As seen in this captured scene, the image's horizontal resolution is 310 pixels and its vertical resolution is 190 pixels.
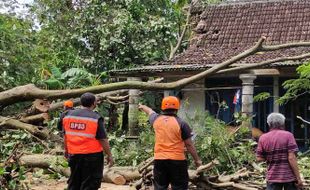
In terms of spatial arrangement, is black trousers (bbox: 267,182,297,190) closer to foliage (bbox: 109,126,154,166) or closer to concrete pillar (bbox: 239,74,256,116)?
foliage (bbox: 109,126,154,166)

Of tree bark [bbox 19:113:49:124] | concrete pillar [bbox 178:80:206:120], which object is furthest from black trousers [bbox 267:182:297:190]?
concrete pillar [bbox 178:80:206:120]

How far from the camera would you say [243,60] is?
47.0ft

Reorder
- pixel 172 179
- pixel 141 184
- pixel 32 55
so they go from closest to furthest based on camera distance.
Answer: pixel 172 179, pixel 141 184, pixel 32 55

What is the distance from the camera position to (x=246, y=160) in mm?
9930

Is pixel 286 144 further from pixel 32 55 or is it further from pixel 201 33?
pixel 201 33

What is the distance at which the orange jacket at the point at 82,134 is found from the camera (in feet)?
19.6

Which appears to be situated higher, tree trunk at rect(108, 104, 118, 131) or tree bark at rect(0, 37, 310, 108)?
tree bark at rect(0, 37, 310, 108)

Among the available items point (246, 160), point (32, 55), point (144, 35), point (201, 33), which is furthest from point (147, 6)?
point (246, 160)

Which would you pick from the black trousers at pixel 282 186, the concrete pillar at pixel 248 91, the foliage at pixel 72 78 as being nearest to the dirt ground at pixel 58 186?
the black trousers at pixel 282 186

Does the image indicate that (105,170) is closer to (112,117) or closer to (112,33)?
(112,33)

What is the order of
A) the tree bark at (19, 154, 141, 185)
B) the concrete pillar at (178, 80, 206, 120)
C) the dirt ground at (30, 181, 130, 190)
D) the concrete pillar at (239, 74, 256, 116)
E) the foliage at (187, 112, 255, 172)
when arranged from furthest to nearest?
the concrete pillar at (178, 80, 206, 120)
the concrete pillar at (239, 74, 256, 116)
the foliage at (187, 112, 255, 172)
the tree bark at (19, 154, 141, 185)
the dirt ground at (30, 181, 130, 190)

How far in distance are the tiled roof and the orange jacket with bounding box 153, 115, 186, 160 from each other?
8409 millimetres

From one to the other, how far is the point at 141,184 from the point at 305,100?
7.86 meters

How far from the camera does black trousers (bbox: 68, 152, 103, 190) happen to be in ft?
19.9
